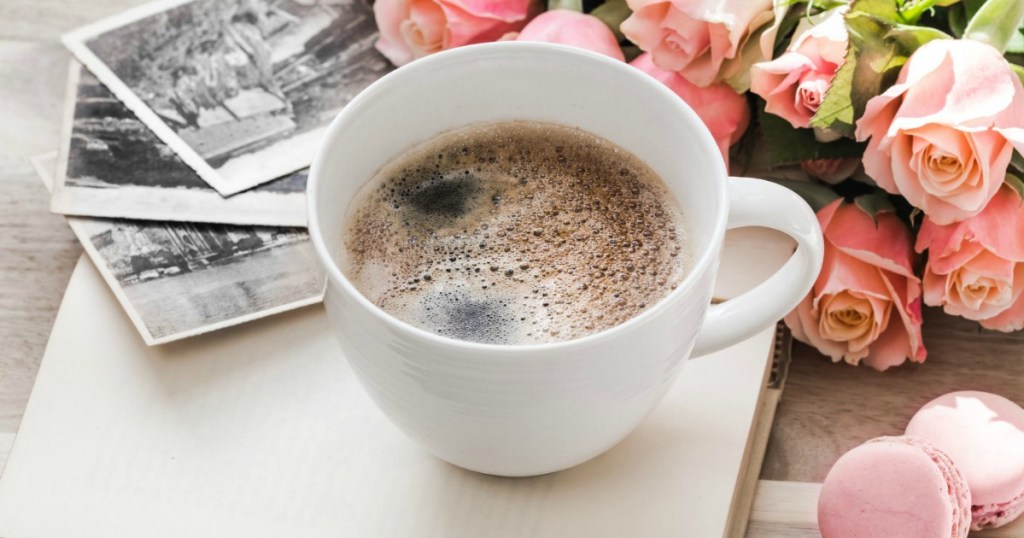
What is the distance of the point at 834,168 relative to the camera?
87 cm

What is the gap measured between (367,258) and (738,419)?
11.1 inches

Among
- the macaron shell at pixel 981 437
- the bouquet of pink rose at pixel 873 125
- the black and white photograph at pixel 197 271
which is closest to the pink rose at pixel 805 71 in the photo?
the bouquet of pink rose at pixel 873 125

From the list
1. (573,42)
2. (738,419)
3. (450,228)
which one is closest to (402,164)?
(450,228)

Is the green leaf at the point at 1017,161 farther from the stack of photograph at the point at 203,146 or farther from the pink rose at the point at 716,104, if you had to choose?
the stack of photograph at the point at 203,146

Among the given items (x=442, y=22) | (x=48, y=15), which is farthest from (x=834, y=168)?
(x=48, y=15)

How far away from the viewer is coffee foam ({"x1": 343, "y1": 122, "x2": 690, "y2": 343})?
668mm

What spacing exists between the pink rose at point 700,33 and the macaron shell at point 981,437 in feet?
0.96

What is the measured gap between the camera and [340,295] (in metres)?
0.59

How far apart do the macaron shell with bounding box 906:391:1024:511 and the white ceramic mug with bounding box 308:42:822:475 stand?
0.17 metres

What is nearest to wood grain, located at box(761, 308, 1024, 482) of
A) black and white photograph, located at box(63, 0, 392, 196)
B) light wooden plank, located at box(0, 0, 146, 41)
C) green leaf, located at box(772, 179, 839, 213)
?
green leaf, located at box(772, 179, 839, 213)

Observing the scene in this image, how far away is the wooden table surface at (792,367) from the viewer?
2.66 feet

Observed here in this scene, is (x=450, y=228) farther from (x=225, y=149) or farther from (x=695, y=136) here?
(x=225, y=149)

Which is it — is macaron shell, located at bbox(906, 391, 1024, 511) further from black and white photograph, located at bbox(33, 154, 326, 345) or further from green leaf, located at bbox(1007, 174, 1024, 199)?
black and white photograph, located at bbox(33, 154, 326, 345)

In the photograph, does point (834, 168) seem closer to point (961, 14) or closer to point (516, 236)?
point (961, 14)
